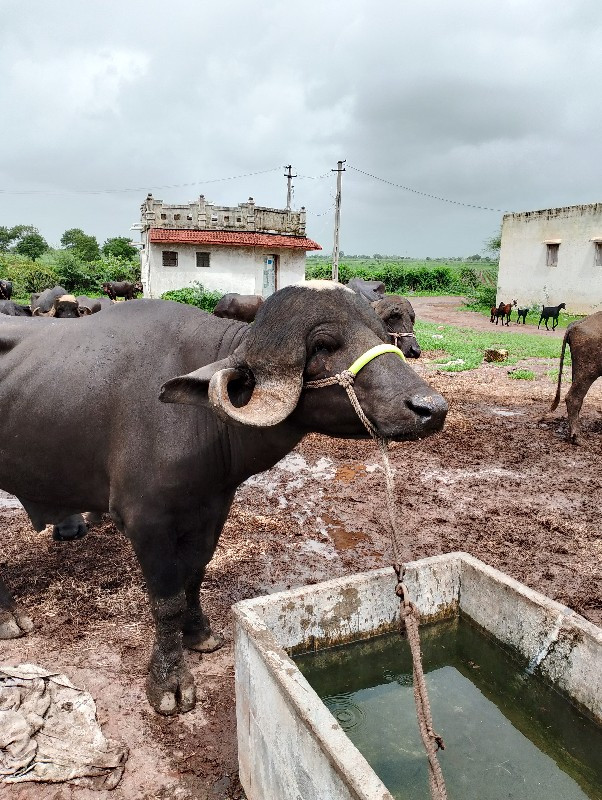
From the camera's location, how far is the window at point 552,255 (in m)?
25.2

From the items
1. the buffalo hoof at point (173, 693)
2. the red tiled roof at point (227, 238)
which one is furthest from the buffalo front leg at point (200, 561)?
the red tiled roof at point (227, 238)

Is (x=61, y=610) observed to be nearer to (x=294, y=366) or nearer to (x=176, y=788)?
(x=176, y=788)

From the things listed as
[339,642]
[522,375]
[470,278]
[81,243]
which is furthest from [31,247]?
[339,642]

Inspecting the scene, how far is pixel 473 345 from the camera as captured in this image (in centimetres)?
1619

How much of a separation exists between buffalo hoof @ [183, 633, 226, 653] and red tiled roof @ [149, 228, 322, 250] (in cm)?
2178

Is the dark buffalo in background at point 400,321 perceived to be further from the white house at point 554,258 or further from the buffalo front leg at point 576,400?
the white house at point 554,258

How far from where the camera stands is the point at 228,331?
282 centimetres

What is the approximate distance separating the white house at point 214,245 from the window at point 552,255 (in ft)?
31.7

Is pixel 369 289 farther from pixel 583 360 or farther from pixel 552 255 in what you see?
pixel 552 255

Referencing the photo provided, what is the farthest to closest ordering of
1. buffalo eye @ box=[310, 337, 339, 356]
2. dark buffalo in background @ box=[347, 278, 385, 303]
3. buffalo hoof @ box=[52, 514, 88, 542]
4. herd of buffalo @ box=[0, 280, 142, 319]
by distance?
herd of buffalo @ box=[0, 280, 142, 319]
dark buffalo in background @ box=[347, 278, 385, 303]
buffalo hoof @ box=[52, 514, 88, 542]
buffalo eye @ box=[310, 337, 339, 356]

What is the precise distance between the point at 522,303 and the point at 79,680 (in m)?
26.5

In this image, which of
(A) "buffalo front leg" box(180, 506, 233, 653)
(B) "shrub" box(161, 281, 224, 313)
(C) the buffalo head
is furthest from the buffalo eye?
(B) "shrub" box(161, 281, 224, 313)

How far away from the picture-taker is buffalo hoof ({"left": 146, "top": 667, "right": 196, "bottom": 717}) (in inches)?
118

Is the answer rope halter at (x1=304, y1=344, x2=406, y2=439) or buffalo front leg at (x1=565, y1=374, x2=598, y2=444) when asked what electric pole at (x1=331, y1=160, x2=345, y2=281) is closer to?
buffalo front leg at (x1=565, y1=374, x2=598, y2=444)
